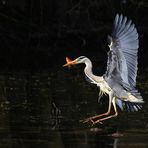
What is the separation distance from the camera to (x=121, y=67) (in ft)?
36.7

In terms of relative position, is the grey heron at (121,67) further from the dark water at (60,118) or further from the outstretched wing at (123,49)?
the dark water at (60,118)

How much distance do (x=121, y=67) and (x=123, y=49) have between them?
0.29 metres

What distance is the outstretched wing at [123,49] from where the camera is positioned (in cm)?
1094

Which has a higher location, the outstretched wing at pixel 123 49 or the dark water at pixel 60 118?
the outstretched wing at pixel 123 49

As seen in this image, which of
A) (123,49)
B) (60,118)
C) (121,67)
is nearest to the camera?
(123,49)

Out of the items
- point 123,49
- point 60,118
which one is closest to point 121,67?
point 123,49

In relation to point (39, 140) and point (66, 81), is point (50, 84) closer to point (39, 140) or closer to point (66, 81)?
point (66, 81)

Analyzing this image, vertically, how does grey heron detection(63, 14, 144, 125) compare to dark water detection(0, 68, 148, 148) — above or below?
above

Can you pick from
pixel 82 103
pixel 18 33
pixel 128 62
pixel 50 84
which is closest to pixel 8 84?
pixel 50 84

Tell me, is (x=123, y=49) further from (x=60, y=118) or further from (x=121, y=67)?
(x=60, y=118)

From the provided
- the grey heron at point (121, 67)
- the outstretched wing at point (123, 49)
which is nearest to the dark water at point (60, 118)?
the grey heron at point (121, 67)

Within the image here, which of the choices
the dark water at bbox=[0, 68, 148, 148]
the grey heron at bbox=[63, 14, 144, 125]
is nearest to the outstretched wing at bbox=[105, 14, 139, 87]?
the grey heron at bbox=[63, 14, 144, 125]

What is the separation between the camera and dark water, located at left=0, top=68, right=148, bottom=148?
10.1 meters

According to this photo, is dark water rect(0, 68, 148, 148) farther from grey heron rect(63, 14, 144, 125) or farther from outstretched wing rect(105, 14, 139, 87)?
outstretched wing rect(105, 14, 139, 87)
